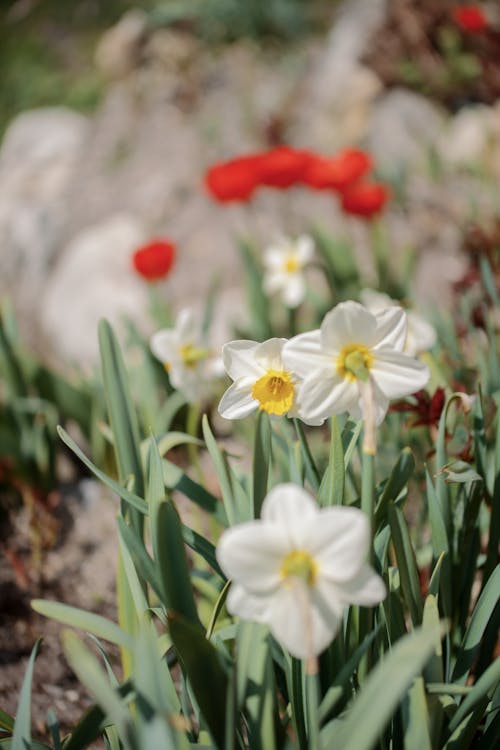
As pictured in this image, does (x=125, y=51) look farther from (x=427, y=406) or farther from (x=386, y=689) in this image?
(x=386, y=689)

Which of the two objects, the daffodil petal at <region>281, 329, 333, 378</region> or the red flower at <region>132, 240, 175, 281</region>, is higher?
the daffodil petal at <region>281, 329, 333, 378</region>

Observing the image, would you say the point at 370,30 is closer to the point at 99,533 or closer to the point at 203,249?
the point at 203,249

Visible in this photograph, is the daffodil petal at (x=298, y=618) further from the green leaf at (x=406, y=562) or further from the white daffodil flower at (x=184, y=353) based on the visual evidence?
the white daffodil flower at (x=184, y=353)

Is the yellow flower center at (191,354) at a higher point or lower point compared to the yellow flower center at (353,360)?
lower

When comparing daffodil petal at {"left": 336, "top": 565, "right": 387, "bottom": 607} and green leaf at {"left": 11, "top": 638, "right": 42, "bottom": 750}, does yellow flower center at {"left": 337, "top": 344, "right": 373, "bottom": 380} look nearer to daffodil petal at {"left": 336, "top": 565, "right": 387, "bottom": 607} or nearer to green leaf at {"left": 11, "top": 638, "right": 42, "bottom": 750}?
daffodil petal at {"left": 336, "top": 565, "right": 387, "bottom": 607}

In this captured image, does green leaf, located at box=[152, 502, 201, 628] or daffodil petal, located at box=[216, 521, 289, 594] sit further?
green leaf, located at box=[152, 502, 201, 628]

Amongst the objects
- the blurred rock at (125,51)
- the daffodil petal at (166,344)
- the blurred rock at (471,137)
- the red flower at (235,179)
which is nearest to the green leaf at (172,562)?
the daffodil petal at (166,344)

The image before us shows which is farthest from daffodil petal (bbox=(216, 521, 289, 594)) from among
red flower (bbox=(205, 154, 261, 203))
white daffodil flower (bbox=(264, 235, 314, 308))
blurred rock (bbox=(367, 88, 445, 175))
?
blurred rock (bbox=(367, 88, 445, 175))
